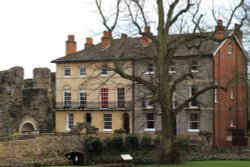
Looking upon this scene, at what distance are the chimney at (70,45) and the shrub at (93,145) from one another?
67.0ft

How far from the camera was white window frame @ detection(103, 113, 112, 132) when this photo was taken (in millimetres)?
59006

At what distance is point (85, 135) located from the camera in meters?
47.7

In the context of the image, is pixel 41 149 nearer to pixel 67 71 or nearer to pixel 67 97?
pixel 67 97

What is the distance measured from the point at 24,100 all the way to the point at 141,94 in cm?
1189

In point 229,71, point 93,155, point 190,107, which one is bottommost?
point 93,155

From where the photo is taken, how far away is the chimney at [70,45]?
65.2 metres

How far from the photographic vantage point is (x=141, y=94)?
55906mm

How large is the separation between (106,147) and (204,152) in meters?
8.37

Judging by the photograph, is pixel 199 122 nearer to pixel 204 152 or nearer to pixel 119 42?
pixel 204 152

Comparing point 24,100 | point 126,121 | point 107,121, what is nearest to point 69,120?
point 107,121

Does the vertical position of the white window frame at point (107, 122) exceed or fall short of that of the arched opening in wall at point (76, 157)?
it exceeds it

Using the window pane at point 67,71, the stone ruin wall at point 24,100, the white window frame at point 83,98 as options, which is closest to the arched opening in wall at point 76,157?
the stone ruin wall at point 24,100

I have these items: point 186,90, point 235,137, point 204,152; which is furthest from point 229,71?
point 204,152

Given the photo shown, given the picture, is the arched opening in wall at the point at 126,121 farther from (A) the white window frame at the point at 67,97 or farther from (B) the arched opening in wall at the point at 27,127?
(B) the arched opening in wall at the point at 27,127
